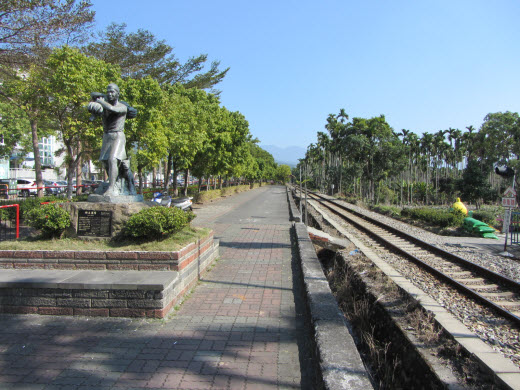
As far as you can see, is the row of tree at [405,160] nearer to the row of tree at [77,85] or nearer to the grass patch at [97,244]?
the row of tree at [77,85]

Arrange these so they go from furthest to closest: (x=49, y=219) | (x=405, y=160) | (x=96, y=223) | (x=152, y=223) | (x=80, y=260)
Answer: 1. (x=405, y=160)
2. (x=96, y=223)
3. (x=49, y=219)
4. (x=152, y=223)
5. (x=80, y=260)

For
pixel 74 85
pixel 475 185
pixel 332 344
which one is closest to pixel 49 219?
pixel 332 344

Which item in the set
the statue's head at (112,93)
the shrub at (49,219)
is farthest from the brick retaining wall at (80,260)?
the statue's head at (112,93)

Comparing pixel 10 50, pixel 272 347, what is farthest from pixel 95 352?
pixel 10 50

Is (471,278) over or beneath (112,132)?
beneath

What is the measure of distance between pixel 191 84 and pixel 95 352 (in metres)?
24.8

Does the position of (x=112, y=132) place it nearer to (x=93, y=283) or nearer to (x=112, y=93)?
(x=112, y=93)

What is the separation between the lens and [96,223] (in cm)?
589

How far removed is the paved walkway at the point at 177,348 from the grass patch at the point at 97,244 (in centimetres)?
87

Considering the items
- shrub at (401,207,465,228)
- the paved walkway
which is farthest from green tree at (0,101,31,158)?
the paved walkway

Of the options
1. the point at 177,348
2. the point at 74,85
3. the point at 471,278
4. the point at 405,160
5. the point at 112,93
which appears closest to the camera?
the point at 177,348

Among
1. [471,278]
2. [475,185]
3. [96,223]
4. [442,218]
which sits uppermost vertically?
[475,185]

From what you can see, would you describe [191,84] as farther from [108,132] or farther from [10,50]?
[108,132]

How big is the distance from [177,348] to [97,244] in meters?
2.78
